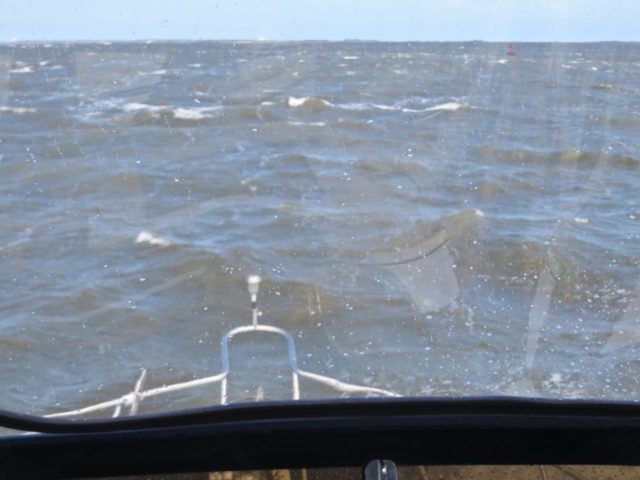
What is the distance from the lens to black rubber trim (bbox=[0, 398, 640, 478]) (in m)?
1.66

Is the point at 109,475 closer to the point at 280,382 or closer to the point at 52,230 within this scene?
the point at 280,382

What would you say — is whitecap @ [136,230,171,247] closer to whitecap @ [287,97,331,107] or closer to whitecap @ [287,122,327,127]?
whitecap @ [287,122,327,127]

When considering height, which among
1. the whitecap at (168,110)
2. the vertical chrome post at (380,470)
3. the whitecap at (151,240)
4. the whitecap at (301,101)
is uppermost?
the vertical chrome post at (380,470)

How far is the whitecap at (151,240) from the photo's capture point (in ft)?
14.2

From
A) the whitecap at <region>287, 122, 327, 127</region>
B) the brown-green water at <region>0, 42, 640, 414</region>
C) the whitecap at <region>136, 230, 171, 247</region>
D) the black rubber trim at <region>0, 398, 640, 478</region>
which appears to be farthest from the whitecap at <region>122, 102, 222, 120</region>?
the black rubber trim at <region>0, 398, 640, 478</region>

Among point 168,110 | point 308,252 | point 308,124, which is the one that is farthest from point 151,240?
point 308,124

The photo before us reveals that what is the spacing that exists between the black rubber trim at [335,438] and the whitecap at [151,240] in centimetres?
263

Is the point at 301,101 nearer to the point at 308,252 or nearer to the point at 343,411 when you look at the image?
the point at 308,252

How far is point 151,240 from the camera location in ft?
14.4

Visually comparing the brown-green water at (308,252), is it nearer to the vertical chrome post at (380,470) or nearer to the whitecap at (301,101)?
the vertical chrome post at (380,470)

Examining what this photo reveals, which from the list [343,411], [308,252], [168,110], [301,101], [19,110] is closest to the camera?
[343,411]

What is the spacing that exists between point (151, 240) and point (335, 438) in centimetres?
283

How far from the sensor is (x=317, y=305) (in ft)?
13.4

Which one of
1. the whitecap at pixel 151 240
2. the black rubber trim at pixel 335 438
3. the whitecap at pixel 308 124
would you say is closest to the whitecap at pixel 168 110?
the whitecap at pixel 308 124
